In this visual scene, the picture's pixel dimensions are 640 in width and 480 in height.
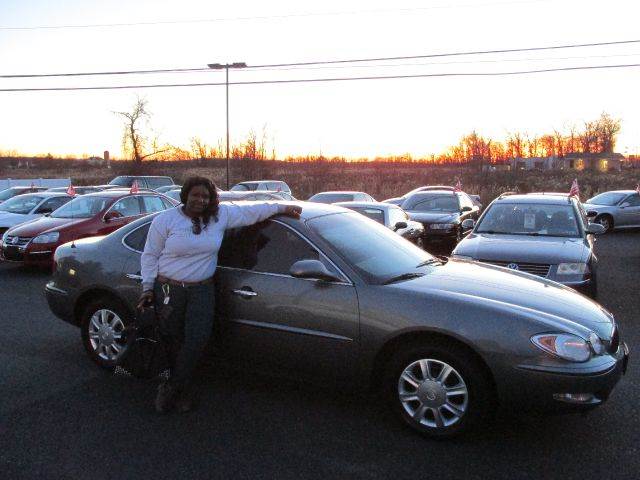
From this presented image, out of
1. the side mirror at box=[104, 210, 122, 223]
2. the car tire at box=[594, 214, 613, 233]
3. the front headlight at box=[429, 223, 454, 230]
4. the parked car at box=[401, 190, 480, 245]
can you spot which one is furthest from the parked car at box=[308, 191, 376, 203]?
the car tire at box=[594, 214, 613, 233]

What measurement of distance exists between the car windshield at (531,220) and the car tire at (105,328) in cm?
539

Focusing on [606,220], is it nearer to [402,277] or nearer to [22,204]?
[402,277]

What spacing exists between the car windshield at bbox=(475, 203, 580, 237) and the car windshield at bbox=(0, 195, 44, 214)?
10.9 m

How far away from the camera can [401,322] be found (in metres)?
3.71

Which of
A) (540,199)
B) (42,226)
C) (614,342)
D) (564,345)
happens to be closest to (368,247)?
(564,345)

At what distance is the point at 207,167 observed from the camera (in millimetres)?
60344

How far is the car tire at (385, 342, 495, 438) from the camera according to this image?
358 centimetres

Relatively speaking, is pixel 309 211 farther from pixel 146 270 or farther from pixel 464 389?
pixel 464 389

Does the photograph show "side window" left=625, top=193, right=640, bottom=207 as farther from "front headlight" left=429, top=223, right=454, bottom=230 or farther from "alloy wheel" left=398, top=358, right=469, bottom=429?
"alloy wheel" left=398, top=358, right=469, bottom=429

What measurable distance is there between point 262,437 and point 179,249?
4.61 feet

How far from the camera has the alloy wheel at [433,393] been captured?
144 inches

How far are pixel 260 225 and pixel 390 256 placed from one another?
105cm

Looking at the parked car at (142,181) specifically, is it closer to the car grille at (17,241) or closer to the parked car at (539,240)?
the car grille at (17,241)

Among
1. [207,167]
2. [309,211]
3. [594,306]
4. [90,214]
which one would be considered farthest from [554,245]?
[207,167]
